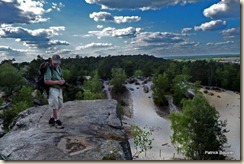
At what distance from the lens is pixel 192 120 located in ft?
39.0

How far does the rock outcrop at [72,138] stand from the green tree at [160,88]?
1592 centimetres

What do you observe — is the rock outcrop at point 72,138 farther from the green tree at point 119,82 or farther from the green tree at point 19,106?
the green tree at point 119,82

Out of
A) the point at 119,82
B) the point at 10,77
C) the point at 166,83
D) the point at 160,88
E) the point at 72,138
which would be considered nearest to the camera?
the point at 72,138

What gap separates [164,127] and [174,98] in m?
3.18

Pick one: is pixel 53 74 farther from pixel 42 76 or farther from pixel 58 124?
pixel 58 124

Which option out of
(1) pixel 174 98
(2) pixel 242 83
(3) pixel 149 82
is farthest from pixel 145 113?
(2) pixel 242 83

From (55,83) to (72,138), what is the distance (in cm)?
93

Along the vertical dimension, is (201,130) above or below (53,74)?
below

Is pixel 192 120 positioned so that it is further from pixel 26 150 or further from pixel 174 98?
pixel 174 98

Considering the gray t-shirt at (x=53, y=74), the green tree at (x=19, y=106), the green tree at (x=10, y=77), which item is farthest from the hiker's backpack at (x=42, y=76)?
the green tree at (x=10, y=77)

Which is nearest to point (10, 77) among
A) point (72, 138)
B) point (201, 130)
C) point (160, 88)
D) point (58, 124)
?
point (160, 88)

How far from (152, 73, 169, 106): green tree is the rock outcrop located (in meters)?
15.9

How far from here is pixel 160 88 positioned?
2425cm

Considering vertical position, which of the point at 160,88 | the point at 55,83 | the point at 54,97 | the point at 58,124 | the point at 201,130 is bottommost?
the point at 160,88
